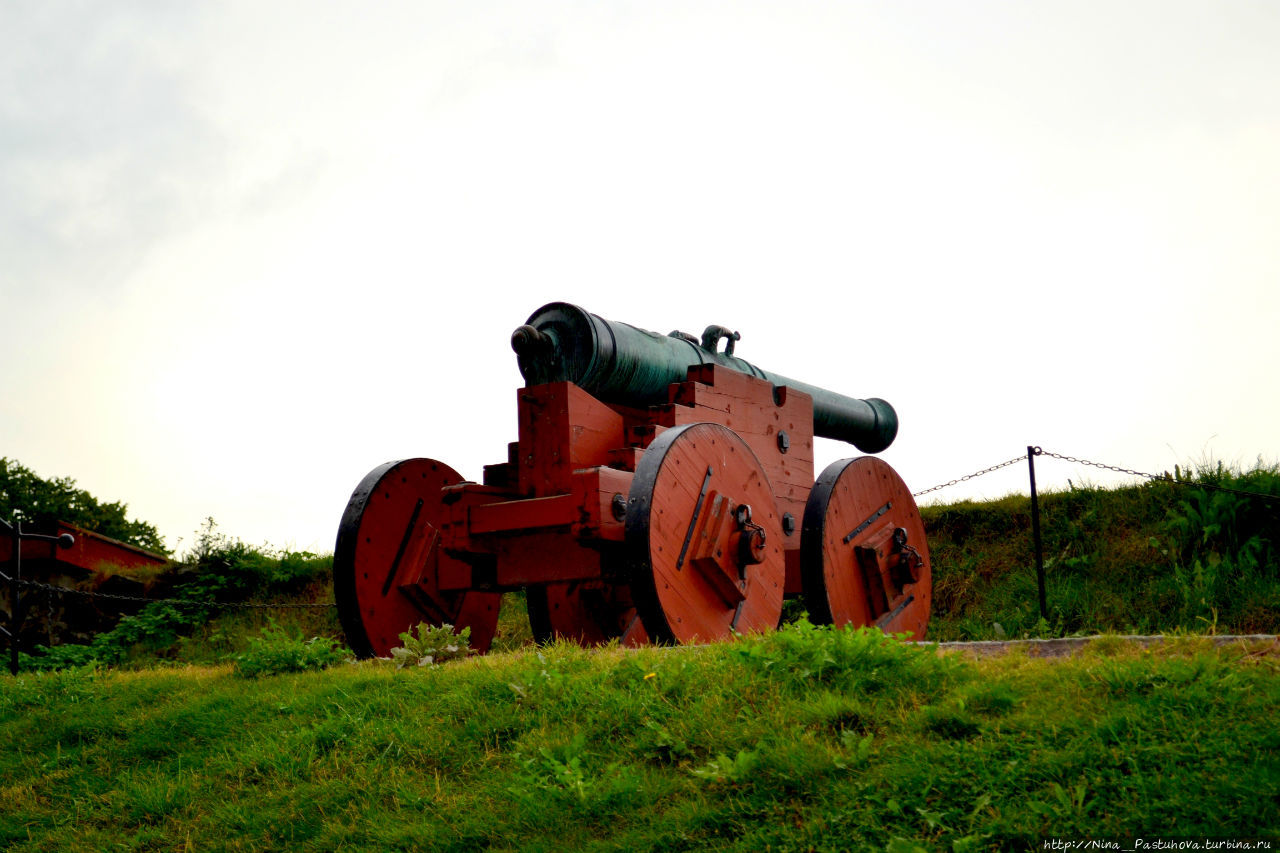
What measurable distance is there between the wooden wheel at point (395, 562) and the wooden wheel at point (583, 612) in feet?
1.58

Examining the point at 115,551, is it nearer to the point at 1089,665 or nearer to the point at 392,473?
the point at 392,473

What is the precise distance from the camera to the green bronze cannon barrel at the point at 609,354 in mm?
7078

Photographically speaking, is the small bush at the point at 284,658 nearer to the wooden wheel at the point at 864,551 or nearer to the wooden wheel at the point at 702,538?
the wooden wheel at the point at 702,538

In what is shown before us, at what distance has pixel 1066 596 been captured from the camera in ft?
32.9

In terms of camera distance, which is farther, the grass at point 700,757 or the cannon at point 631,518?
the cannon at point 631,518

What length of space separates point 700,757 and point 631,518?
1989 mm

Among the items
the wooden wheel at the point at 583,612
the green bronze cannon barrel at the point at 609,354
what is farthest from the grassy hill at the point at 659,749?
the green bronze cannon barrel at the point at 609,354

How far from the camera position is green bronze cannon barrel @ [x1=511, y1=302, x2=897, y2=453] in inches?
279

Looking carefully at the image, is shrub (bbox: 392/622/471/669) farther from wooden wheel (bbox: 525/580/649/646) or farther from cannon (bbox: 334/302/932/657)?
wooden wheel (bbox: 525/580/649/646)

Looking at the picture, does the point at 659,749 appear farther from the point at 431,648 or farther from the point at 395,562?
the point at 395,562

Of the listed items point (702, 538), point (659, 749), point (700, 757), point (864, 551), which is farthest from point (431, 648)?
point (864, 551)

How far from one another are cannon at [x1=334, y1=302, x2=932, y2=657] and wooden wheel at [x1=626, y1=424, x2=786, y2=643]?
1 centimetres

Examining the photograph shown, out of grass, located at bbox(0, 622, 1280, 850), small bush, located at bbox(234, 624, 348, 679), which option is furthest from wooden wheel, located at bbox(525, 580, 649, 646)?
grass, located at bbox(0, 622, 1280, 850)

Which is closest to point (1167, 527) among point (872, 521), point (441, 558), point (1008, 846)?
point (872, 521)
